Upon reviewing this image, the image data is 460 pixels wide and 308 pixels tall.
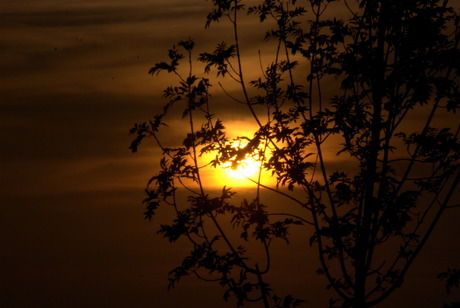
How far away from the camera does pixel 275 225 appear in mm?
9352

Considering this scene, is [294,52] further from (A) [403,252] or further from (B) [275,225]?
(A) [403,252]

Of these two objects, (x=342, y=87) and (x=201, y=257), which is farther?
(x=201, y=257)

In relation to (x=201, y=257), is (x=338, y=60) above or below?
above

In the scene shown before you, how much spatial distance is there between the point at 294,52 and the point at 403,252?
306 centimetres

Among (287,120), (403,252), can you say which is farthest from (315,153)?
(403,252)

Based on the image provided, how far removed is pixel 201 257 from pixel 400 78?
3484 millimetres

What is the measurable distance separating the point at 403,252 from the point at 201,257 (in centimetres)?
271

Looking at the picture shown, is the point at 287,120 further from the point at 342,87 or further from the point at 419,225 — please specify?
the point at 419,225

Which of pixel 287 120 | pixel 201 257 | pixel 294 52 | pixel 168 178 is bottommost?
pixel 201 257

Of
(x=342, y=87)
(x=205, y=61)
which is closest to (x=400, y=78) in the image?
(x=342, y=87)

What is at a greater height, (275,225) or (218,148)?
(218,148)

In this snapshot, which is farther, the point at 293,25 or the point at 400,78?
the point at 293,25

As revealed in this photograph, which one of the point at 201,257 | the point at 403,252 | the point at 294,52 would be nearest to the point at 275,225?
the point at 201,257

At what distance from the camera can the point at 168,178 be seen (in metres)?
9.48
